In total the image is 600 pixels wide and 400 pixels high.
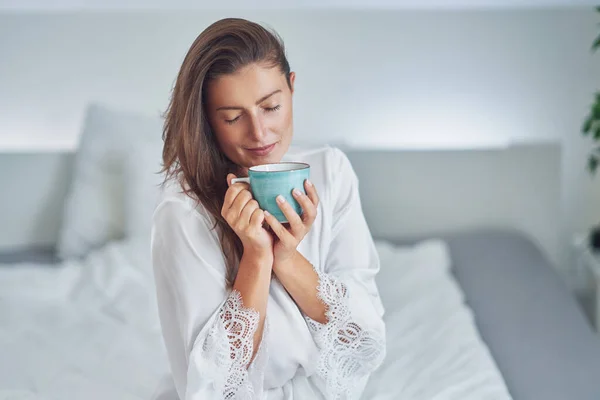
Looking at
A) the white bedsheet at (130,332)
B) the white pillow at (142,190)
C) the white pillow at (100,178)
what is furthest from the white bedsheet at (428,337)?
the white pillow at (100,178)

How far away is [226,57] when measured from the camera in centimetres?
99

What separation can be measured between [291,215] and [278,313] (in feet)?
0.76

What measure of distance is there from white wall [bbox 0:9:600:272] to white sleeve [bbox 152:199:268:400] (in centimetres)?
154

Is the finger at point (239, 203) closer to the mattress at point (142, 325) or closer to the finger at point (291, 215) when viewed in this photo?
the finger at point (291, 215)

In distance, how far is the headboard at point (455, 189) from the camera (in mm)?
2600

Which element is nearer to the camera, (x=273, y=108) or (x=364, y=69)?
(x=273, y=108)

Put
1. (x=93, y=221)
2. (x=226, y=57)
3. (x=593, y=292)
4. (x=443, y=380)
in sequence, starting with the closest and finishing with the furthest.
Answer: (x=226, y=57) → (x=443, y=380) → (x=93, y=221) → (x=593, y=292)

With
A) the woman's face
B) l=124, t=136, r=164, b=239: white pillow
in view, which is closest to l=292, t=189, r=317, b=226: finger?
the woman's face

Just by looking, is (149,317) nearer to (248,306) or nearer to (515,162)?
(248,306)

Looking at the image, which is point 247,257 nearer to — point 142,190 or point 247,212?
point 247,212

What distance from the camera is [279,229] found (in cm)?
99

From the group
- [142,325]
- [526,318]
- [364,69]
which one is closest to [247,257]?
[142,325]

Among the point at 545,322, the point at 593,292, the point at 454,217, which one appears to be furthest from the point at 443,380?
the point at 593,292

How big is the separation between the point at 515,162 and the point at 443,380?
1.30 meters
